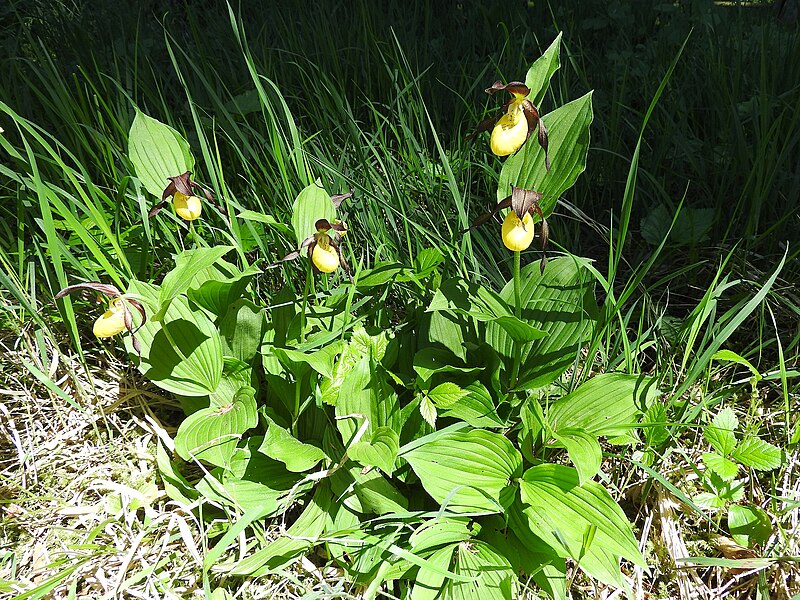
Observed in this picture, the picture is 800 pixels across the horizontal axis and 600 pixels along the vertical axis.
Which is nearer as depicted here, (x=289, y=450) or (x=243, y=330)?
(x=289, y=450)

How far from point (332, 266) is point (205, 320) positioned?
301 mm

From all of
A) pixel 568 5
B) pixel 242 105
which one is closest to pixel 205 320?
pixel 242 105

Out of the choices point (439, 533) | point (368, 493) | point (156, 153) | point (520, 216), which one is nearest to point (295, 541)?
point (368, 493)

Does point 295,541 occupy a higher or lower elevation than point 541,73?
lower

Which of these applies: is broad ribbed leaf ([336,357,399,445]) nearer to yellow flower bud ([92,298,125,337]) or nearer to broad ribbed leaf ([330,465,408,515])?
broad ribbed leaf ([330,465,408,515])

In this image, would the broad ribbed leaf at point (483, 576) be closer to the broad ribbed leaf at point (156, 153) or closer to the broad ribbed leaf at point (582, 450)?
the broad ribbed leaf at point (582, 450)

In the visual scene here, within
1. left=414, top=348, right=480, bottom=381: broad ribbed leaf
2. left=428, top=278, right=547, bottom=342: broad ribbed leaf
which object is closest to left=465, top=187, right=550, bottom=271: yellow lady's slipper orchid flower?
left=428, top=278, right=547, bottom=342: broad ribbed leaf

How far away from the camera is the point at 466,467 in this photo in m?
1.06

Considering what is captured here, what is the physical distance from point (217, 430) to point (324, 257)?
1.35 ft

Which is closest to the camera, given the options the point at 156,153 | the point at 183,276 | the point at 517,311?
the point at 183,276

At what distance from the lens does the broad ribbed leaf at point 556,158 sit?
946mm

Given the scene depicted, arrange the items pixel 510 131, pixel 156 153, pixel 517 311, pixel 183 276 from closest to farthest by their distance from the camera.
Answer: pixel 510 131, pixel 183 276, pixel 517 311, pixel 156 153

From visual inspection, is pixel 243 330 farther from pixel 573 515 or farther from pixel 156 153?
pixel 573 515

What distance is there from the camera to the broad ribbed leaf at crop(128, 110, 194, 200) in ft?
→ 3.87
